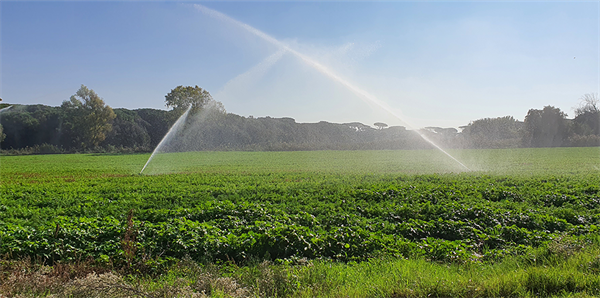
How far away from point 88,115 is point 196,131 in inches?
831

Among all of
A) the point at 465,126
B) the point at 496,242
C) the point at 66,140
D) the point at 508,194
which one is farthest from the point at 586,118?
the point at 66,140

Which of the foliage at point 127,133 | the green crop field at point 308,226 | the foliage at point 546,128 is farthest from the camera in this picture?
the foliage at point 127,133

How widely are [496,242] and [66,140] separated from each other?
91.1m

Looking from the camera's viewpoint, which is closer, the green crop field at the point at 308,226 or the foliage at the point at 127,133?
the green crop field at the point at 308,226

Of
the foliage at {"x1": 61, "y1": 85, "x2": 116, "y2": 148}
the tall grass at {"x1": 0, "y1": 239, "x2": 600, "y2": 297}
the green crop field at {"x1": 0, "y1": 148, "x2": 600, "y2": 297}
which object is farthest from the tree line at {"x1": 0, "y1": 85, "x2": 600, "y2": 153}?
the tall grass at {"x1": 0, "y1": 239, "x2": 600, "y2": 297}

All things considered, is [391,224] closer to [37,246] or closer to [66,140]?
[37,246]

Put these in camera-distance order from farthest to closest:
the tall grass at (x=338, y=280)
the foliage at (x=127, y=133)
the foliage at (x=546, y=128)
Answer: the foliage at (x=127, y=133)
the foliage at (x=546, y=128)
the tall grass at (x=338, y=280)

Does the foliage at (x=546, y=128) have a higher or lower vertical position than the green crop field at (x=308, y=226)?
higher

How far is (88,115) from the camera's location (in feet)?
225

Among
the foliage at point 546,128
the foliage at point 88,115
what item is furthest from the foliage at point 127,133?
the foliage at point 546,128

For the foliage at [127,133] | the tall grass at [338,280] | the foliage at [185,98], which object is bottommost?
the tall grass at [338,280]

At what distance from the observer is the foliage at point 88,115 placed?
68562 mm

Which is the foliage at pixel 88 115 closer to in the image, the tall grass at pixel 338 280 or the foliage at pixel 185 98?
the foliage at pixel 185 98

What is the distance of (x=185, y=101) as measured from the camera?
7025 centimetres
